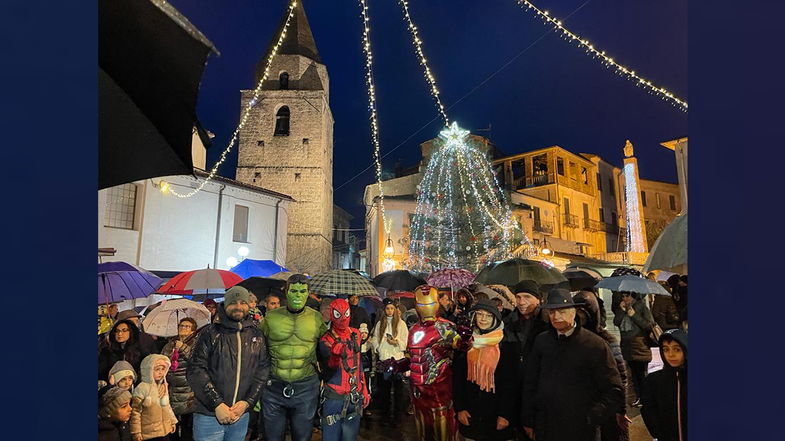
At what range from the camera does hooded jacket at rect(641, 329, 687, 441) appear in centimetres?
359

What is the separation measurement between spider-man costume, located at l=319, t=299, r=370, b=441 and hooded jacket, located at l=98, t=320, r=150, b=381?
90.9 inches

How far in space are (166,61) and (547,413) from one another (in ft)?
12.4

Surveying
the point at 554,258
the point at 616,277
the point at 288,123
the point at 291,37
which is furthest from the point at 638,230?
the point at 291,37

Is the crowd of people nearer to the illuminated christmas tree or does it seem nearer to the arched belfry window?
the illuminated christmas tree

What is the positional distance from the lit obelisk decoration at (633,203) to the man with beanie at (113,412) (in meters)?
30.5

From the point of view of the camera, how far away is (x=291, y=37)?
3644cm

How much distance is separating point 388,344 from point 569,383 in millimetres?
4124

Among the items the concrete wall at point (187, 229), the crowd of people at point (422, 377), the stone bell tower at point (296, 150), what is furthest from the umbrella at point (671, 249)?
the stone bell tower at point (296, 150)

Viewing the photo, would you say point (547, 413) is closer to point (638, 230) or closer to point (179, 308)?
point (179, 308)

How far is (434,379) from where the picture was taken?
4820mm

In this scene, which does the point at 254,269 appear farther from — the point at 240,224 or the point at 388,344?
the point at 240,224

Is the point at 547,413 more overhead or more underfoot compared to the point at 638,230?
more underfoot

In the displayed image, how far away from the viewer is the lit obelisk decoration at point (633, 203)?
28.9m

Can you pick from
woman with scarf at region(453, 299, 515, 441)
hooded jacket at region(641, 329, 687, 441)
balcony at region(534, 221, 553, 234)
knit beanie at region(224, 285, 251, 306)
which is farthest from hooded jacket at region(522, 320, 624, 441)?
balcony at region(534, 221, 553, 234)
